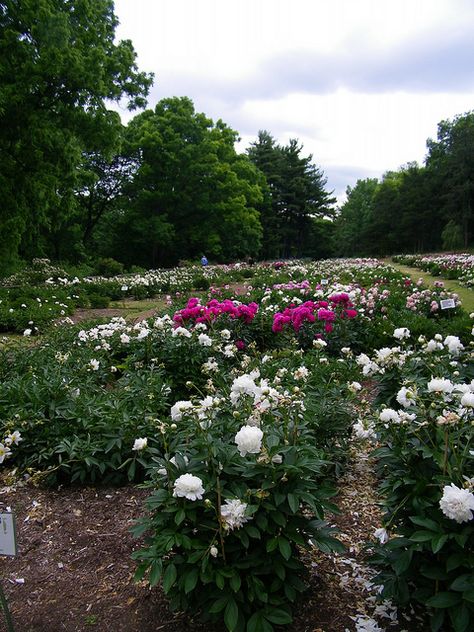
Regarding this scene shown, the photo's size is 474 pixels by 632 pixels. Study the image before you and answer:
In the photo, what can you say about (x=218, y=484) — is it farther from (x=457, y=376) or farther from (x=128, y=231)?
(x=128, y=231)

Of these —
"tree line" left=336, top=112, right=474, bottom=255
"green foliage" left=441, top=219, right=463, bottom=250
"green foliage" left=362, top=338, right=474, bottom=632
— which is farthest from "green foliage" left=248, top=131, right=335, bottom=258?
"green foliage" left=362, top=338, right=474, bottom=632

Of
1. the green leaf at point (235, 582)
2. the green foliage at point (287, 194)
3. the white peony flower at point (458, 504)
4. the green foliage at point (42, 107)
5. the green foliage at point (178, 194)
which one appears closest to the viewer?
the white peony flower at point (458, 504)

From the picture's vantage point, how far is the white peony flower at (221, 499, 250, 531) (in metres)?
1.61

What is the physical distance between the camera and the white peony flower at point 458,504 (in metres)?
1.39

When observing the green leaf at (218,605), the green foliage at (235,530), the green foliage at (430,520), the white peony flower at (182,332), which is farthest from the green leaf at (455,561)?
the white peony flower at (182,332)

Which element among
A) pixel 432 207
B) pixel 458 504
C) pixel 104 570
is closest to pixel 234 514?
pixel 458 504

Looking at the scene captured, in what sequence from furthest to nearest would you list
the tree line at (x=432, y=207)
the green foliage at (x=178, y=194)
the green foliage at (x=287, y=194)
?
the green foliage at (x=287, y=194) → the tree line at (x=432, y=207) → the green foliage at (x=178, y=194)

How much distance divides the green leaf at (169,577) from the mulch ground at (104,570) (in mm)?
434

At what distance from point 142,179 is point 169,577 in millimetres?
30748

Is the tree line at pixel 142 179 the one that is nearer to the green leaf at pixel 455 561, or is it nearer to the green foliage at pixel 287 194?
the green foliage at pixel 287 194

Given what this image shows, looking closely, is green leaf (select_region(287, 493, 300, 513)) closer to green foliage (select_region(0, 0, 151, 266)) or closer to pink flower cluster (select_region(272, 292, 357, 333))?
pink flower cluster (select_region(272, 292, 357, 333))

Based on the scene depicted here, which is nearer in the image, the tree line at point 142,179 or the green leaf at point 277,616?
the green leaf at point 277,616

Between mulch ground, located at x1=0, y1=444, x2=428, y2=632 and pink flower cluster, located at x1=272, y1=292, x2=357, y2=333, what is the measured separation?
7.38 ft

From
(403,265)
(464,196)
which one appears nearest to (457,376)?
(403,265)
